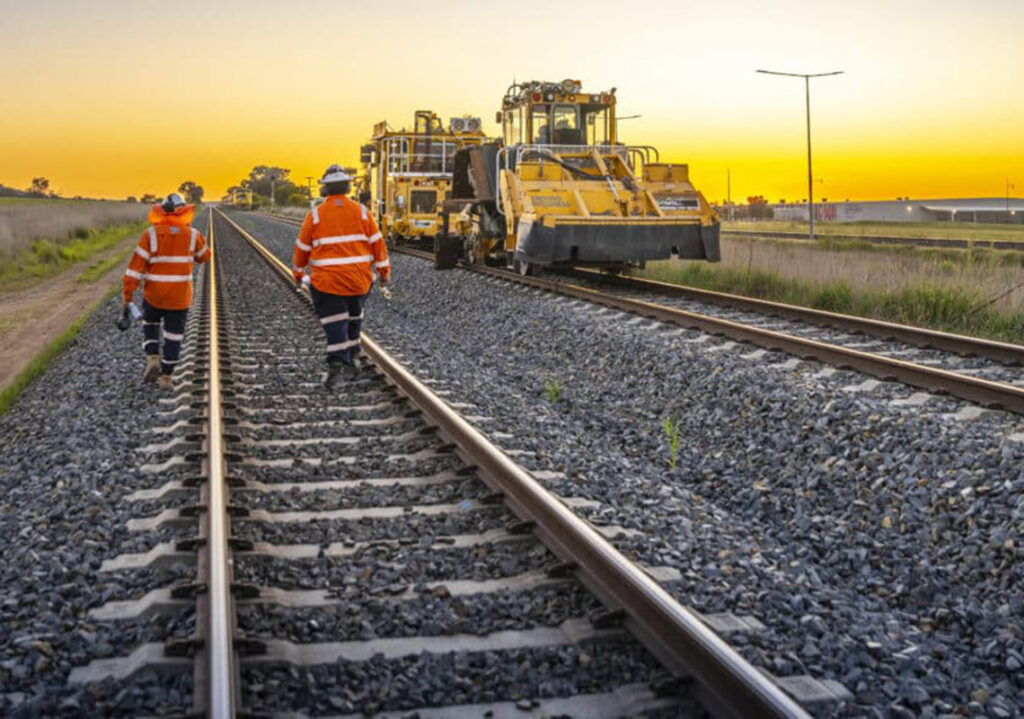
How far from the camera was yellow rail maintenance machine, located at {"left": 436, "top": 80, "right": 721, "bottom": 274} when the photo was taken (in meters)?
16.2

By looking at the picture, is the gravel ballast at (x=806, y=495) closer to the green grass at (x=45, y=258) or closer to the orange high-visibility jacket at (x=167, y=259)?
the orange high-visibility jacket at (x=167, y=259)

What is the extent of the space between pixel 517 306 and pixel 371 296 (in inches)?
181

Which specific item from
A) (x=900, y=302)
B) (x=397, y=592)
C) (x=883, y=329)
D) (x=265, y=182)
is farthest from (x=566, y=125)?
(x=265, y=182)

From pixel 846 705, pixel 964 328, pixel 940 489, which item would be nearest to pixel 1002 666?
pixel 846 705

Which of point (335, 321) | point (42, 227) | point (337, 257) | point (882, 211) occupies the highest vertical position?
point (882, 211)

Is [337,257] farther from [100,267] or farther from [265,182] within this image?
[265,182]

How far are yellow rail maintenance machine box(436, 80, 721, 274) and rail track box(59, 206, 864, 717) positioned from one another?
915 centimetres

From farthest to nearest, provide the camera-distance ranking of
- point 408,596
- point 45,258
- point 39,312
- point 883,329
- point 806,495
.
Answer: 1. point 45,258
2. point 39,312
3. point 883,329
4. point 806,495
5. point 408,596

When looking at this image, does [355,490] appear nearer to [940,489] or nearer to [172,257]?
[940,489]

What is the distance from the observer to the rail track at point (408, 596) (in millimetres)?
3656

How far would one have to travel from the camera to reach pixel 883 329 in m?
11.5

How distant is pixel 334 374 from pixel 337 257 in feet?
3.36

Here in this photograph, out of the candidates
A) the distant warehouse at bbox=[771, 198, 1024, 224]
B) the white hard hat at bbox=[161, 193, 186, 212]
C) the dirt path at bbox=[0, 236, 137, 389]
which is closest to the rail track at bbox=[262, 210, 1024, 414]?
the white hard hat at bbox=[161, 193, 186, 212]

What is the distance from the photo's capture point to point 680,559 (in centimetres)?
507
